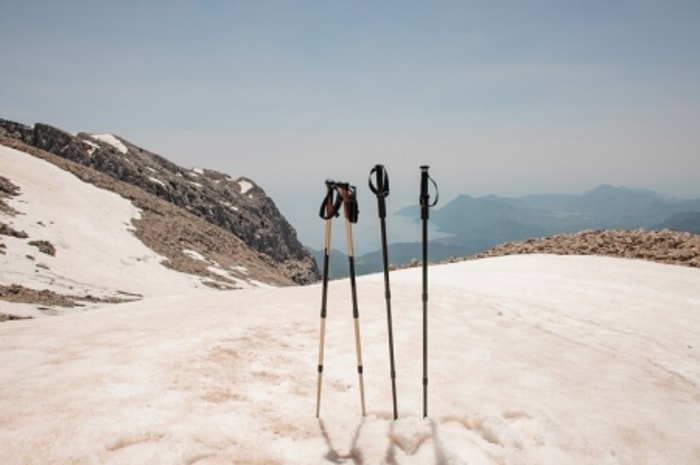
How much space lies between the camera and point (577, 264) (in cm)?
2433

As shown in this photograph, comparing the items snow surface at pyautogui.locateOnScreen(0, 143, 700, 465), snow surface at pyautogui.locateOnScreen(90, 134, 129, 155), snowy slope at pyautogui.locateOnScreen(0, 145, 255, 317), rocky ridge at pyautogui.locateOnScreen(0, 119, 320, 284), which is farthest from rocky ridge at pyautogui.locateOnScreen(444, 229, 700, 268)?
snow surface at pyautogui.locateOnScreen(90, 134, 129, 155)

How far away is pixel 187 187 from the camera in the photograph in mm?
89062

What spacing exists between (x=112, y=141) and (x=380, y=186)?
101 meters

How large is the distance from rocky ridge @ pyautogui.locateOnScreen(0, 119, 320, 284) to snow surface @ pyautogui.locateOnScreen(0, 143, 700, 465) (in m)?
44.2

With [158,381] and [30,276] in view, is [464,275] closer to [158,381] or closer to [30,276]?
[158,381]

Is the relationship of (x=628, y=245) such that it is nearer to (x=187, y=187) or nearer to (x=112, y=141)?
(x=187, y=187)

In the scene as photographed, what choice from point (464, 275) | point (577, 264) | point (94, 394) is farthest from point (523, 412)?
point (577, 264)

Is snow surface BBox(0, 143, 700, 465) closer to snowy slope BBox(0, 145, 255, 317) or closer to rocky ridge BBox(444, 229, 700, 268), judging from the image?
rocky ridge BBox(444, 229, 700, 268)

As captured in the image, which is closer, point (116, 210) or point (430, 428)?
point (430, 428)

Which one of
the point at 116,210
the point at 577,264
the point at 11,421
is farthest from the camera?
the point at 116,210

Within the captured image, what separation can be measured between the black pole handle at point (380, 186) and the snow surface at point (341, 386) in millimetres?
3466

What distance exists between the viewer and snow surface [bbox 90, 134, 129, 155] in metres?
89.2

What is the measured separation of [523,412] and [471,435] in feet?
4.54

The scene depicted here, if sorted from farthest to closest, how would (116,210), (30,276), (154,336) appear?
1. (116,210)
2. (30,276)
3. (154,336)
